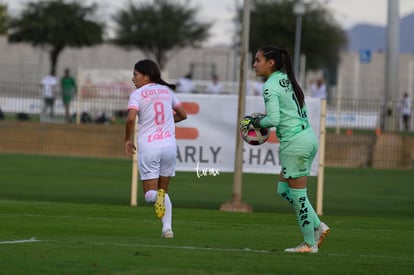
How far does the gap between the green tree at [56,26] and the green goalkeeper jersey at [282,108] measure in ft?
168

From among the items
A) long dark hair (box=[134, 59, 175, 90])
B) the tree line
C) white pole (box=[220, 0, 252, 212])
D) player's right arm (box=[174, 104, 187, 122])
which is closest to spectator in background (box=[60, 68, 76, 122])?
white pole (box=[220, 0, 252, 212])

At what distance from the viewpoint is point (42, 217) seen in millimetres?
15781

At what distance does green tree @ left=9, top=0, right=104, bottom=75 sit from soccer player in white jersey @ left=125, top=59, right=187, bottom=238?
49.7 m

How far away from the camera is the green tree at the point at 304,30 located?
237 ft

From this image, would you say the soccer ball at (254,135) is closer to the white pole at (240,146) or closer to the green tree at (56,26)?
the white pole at (240,146)

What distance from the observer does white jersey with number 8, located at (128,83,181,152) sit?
12898 mm

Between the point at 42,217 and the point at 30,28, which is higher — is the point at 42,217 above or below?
below

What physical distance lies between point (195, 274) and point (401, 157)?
23558 mm

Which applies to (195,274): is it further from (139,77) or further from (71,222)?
(71,222)

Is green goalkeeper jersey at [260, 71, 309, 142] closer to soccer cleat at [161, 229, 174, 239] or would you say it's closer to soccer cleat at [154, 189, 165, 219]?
soccer cleat at [154, 189, 165, 219]

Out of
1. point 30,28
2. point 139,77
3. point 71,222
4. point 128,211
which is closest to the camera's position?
point 139,77

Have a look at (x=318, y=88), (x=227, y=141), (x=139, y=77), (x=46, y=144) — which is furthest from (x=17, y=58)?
(x=139, y=77)

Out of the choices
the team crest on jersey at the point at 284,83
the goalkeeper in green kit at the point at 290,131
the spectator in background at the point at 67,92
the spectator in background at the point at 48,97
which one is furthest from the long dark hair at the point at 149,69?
the spectator in background at the point at 48,97

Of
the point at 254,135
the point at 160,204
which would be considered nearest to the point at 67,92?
the point at 160,204
